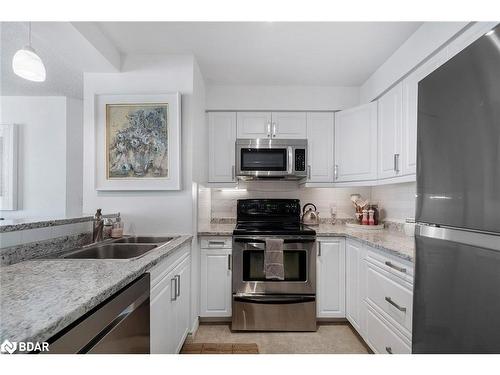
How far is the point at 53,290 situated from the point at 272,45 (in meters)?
2.10

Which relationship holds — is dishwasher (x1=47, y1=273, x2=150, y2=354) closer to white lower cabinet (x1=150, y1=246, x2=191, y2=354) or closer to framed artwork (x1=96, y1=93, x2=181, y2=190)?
white lower cabinet (x1=150, y1=246, x2=191, y2=354)

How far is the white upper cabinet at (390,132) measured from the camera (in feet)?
6.84

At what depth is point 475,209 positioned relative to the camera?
74 cm

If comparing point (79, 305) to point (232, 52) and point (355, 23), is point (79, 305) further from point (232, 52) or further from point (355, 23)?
point (355, 23)

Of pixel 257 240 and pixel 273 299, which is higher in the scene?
pixel 257 240

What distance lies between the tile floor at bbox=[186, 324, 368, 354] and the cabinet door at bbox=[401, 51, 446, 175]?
1.49 meters

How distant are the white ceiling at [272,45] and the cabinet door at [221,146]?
44 cm

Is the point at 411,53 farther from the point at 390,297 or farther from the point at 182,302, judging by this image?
the point at 182,302

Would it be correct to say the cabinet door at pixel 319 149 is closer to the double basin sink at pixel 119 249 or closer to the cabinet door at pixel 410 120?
the cabinet door at pixel 410 120

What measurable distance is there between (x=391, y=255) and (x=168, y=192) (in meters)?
1.76

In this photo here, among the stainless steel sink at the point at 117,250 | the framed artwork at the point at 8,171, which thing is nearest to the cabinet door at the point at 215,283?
the stainless steel sink at the point at 117,250

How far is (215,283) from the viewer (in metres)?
2.43

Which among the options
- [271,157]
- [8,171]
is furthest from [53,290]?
[8,171]
